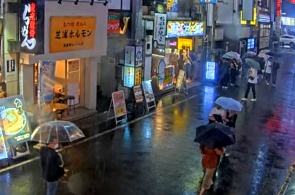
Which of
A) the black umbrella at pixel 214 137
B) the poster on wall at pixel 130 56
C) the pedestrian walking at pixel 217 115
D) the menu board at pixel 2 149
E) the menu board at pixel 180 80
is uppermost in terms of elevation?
the poster on wall at pixel 130 56

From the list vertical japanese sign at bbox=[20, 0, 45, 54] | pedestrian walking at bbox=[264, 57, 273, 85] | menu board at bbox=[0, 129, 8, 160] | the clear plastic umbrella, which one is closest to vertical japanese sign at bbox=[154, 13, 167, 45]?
vertical japanese sign at bbox=[20, 0, 45, 54]

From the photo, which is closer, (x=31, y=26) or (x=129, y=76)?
(x=31, y=26)

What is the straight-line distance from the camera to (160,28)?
75.4 ft

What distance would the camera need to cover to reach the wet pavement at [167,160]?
1152 cm

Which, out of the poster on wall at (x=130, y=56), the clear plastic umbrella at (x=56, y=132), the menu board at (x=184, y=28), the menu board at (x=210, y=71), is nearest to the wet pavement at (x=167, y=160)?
the clear plastic umbrella at (x=56, y=132)

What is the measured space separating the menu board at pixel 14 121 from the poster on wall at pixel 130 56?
8.56 meters

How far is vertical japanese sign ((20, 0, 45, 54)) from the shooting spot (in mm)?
14984

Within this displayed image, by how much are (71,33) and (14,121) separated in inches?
202

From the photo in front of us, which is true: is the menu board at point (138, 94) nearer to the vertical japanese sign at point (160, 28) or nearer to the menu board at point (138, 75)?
the menu board at point (138, 75)

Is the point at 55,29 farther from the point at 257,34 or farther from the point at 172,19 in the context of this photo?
the point at 257,34

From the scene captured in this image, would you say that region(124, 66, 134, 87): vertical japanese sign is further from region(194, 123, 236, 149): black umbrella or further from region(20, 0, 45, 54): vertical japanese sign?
region(194, 123, 236, 149): black umbrella

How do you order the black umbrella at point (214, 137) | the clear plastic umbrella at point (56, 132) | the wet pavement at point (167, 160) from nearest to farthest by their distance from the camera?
the clear plastic umbrella at point (56, 132), the black umbrella at point (214, 137), the wet pavement at point (167, 160)

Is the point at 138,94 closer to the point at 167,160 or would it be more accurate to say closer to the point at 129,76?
the point at 129,76

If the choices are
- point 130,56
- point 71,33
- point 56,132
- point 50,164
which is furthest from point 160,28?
point 50,164
